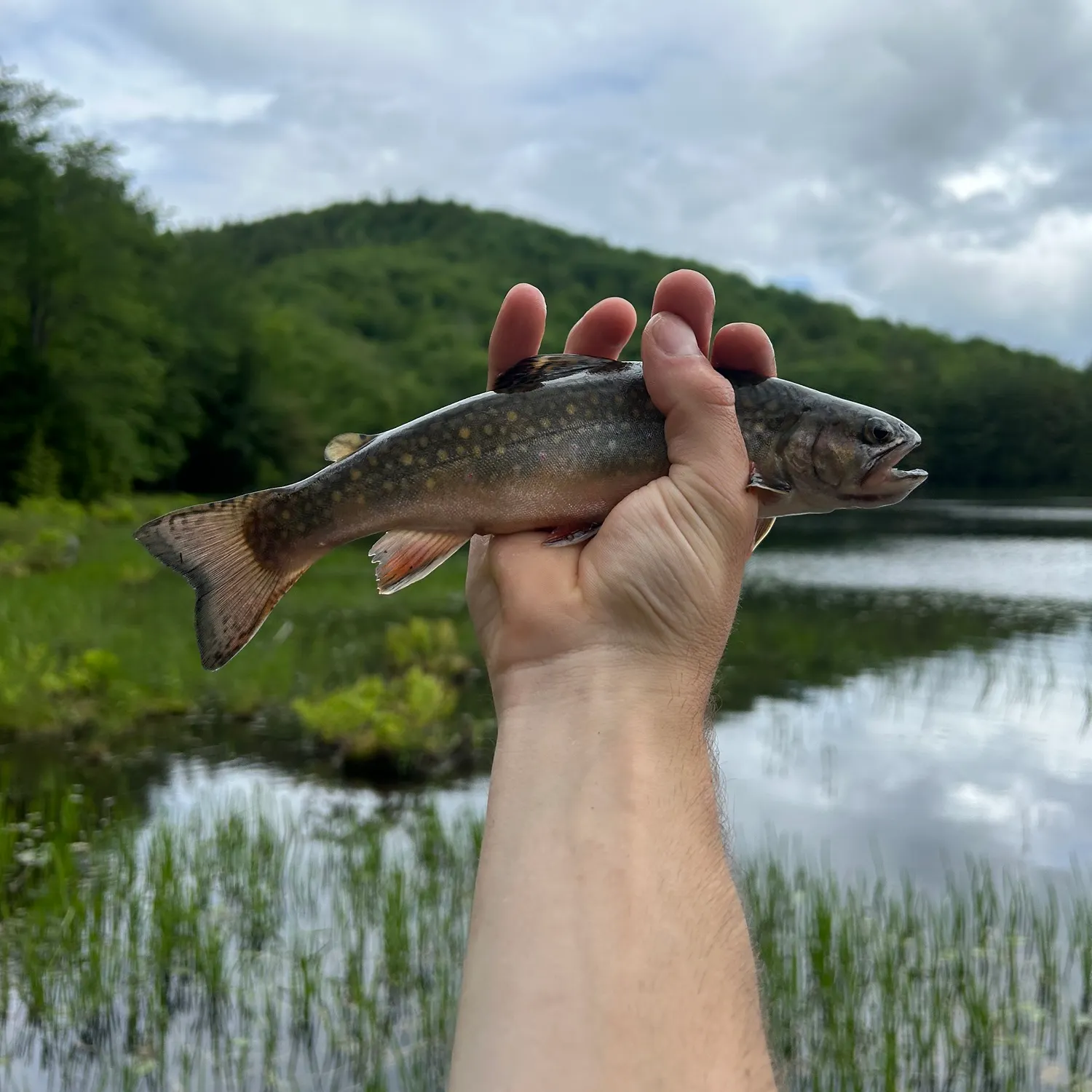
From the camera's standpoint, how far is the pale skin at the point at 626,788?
1840mm

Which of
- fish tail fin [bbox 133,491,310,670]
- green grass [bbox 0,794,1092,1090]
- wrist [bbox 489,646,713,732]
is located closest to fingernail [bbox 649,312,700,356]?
wrist [bbox 489,646,713,732]

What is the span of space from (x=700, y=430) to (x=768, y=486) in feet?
1.02

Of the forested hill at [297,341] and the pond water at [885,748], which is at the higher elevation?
the forested hill at [297,341]

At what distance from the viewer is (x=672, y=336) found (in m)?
3.20

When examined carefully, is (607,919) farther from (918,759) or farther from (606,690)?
(918,759)

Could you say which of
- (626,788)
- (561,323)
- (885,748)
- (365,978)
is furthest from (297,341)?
(626,788)

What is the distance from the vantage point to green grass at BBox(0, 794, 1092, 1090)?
5.92 metres

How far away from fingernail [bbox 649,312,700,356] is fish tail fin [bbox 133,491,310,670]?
144 centimetres

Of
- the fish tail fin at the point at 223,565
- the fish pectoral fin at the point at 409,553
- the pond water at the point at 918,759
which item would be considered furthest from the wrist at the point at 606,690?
the pond water at the point at 918,759

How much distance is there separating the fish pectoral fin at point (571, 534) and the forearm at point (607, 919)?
664 mm

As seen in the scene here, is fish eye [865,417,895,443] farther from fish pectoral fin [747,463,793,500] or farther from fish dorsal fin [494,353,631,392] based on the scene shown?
fish dorsal fin [494,353,631,392]

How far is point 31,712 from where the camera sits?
501 inches

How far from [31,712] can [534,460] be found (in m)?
11.9

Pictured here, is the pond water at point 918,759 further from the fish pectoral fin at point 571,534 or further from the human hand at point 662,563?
the human hand at point 662,563
